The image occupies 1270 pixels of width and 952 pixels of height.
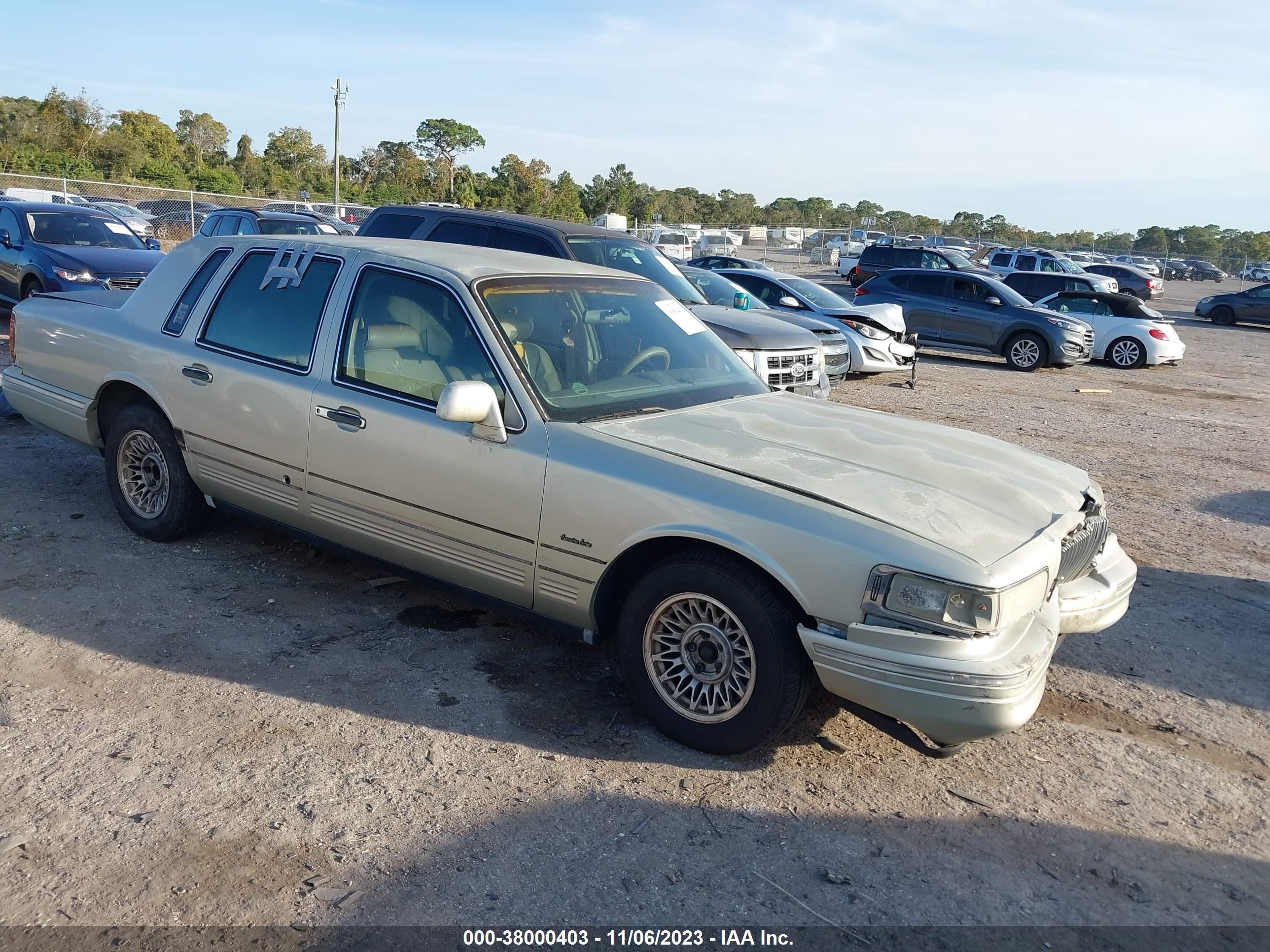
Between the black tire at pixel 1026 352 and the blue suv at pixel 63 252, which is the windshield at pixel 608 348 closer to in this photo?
Result: the blue suv at pixel 63 252

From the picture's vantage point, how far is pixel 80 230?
13.7m

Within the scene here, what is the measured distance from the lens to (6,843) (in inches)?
124

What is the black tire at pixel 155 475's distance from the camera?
5.46m

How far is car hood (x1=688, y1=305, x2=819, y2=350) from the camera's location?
31.4 ft

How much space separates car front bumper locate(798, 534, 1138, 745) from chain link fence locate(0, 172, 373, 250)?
3183 cm

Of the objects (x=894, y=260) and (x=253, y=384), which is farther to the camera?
(x=894, y=260)

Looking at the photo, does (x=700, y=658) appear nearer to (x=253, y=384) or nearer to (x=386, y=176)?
(x=253, y=384)

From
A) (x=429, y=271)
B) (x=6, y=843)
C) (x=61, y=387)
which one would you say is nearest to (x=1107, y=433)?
(x=429, y=271)

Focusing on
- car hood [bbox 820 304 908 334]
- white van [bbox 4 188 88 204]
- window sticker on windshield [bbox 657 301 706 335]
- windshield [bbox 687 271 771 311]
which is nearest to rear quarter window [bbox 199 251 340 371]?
window sticker on windshield [bbox 657 301 706 335]

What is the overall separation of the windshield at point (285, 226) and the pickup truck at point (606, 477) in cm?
1000

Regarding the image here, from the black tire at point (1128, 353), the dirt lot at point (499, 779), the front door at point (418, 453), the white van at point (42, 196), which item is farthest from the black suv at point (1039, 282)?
the white van at point (42, 196)

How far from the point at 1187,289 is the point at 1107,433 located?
152ft

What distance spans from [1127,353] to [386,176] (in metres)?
59.7

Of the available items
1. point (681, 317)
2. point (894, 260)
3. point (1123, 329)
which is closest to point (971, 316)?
point (1123, 329)
